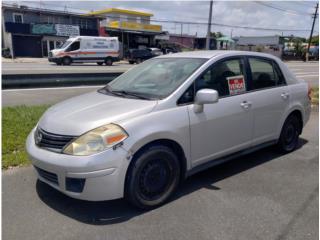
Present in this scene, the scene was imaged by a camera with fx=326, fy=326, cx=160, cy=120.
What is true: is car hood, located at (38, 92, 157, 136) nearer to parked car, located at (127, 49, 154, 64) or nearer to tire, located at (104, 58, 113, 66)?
tire, located at (104, 58, 113, 66)

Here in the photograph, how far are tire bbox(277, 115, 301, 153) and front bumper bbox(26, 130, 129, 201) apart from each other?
2.99 m

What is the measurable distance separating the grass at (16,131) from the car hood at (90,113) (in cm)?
129

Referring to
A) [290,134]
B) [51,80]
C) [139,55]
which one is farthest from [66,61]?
[290,134]

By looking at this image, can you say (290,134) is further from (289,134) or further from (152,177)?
(152,177)

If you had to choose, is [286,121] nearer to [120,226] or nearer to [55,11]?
[120,226]

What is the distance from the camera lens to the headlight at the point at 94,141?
3014mm

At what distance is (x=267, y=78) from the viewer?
4.75 metres

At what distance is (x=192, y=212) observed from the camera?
3340 millimetres

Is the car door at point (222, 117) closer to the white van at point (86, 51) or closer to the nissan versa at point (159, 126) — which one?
the nissan versa at point (159, 126)

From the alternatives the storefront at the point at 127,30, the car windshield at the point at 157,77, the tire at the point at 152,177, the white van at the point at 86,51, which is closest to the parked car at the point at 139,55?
the white van at the point at 86,51

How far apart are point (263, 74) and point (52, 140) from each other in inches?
121

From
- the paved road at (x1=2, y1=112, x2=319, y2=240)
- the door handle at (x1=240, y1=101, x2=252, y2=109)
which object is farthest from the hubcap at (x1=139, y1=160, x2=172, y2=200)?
the door handle at (x1=240, y1=101, x2=252, y2=109)

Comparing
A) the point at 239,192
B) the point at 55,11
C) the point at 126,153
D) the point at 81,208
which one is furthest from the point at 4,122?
the point at 55,11

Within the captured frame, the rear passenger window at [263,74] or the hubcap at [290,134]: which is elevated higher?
the rear passenger window at [263,74]
